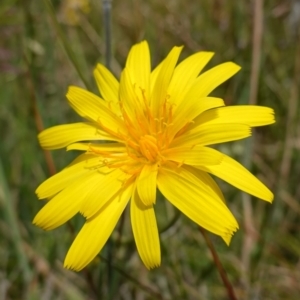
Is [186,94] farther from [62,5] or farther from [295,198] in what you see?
[62,5]

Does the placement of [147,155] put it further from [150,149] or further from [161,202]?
[161,202]

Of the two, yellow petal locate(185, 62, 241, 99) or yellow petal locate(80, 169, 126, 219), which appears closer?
yellow petal locate(80, 169, 126, 219)

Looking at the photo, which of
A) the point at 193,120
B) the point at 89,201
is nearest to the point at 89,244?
the point at 89,201

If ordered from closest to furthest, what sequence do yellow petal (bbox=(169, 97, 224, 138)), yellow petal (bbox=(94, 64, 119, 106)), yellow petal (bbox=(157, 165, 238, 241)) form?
yellow petal (bbox=(157, 165, 238, 241)), yellow petal (bbox=(169, 97, 224, 138)), yellow petal (bbox=(94, 64, 119, 106))

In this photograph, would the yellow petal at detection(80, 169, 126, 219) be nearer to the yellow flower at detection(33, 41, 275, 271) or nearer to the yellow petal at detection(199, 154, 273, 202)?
the yellow flower at detection(33, 41, 275, 271)

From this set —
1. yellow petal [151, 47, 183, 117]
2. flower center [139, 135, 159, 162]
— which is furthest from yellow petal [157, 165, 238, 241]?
yellow petal [151, 47, 183, 117]

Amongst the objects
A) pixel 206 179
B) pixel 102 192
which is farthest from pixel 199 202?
pixel 102 192

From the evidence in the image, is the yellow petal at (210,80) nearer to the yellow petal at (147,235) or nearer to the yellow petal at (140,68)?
the yellow petal at (140,68)
